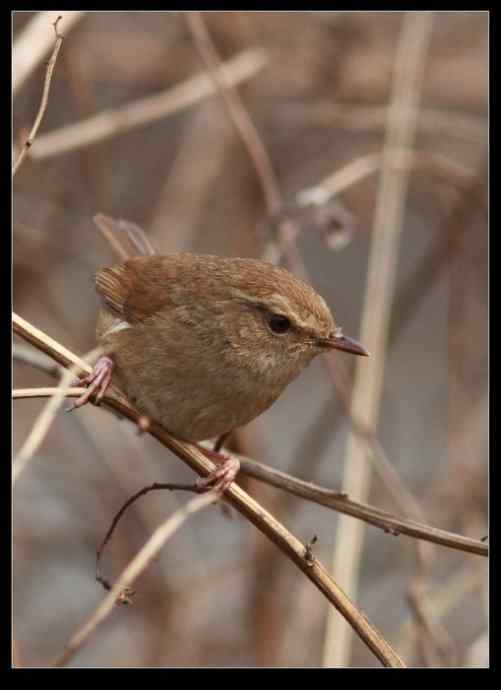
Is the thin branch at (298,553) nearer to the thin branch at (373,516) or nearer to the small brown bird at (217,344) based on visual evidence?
the thin branch at (373,516)

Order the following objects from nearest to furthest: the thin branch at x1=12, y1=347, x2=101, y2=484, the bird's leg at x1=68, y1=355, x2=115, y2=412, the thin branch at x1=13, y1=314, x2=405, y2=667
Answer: the thin branch at x1=12, y1=347, x2=101, y2=484, the thin branch at x1=13, y1=314, x2=405, y2=667, the bird's leg at x1=68, y1=355, x2=115, y2=412

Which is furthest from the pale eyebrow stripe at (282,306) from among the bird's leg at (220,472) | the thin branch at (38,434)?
the thin branch at (38,434)

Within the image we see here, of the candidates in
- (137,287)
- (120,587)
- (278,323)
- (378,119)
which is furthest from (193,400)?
(378,119)

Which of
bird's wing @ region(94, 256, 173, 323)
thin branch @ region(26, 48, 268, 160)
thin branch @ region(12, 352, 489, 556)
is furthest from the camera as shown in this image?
thin branch @ region(26, 48, 268, 160)

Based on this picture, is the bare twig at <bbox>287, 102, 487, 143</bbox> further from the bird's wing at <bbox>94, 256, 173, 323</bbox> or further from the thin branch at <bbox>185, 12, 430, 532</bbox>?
the bird's wing at <bbox>94, 256, 173, 323</bbox>

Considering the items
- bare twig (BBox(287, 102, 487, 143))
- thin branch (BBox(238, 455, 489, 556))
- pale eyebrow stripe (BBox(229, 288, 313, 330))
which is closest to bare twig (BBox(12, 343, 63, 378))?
pale eyebrow stripe (BBox(229, 288, 313, 330))
